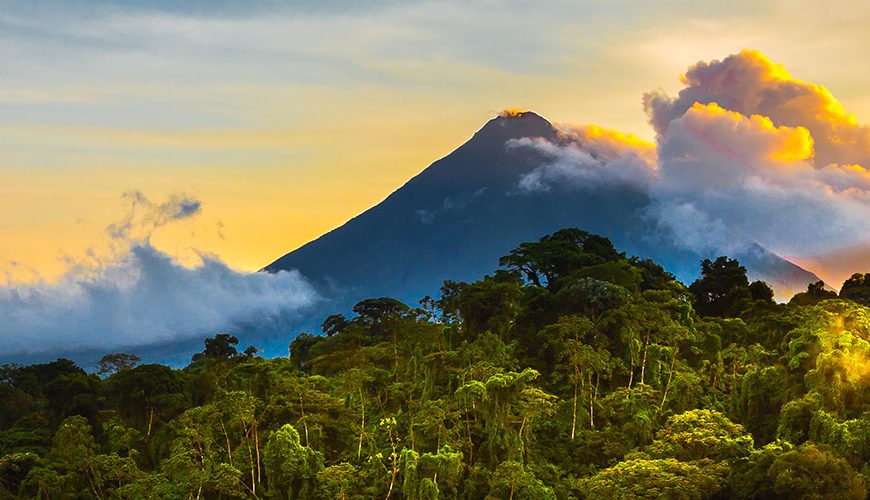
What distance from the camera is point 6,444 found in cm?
4259

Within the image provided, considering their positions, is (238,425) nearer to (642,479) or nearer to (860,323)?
(642,479)

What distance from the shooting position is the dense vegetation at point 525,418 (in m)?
26.7

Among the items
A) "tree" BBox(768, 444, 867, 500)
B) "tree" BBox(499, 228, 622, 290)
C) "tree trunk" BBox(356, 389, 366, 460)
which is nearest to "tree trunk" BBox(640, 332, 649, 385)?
"tree trunk" BBox(356, 389, 366, 460)

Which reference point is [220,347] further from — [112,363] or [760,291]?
[760,291]

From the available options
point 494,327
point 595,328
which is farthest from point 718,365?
point 494,327

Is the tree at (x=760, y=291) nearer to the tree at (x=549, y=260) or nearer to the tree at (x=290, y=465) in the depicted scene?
the tree at (x=549, y=260)

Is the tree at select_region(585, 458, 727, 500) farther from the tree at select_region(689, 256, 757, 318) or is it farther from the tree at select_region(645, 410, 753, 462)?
the tree at select_region(689, 256, 757, 318)

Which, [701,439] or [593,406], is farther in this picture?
[593,406]

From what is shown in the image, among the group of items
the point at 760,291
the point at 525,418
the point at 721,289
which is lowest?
the point at 525,418

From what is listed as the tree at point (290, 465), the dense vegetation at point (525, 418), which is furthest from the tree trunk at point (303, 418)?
the tree at point (290, 465)

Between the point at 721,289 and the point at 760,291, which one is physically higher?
the point at 760,291

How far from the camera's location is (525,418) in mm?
29828

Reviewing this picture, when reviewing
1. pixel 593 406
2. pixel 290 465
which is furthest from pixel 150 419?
pixel 593 406

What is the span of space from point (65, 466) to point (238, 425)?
7434 mm
